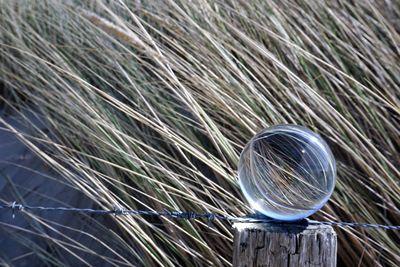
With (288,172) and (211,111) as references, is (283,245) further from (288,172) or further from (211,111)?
(211,111)

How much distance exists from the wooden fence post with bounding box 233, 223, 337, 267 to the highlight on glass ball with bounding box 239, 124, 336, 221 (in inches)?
1.3

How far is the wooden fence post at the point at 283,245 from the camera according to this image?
3.96 ft

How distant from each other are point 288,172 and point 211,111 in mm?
1058

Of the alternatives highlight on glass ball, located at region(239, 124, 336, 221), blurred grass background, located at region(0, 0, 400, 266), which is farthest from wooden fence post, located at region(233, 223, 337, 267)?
blurred grass background, located at region(0, 0, 400, 266)

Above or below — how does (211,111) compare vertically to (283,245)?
below

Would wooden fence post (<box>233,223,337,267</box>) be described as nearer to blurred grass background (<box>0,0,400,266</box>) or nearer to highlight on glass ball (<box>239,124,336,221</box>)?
highlight on glass ball (<box>239,124,336,221</box>)

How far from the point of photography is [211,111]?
7.42ft

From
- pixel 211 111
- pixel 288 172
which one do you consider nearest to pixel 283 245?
pixel 288 172

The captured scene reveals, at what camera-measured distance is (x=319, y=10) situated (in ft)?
8.31

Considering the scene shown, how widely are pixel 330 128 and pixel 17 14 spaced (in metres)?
1.55

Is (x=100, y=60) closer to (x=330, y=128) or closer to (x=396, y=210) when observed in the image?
A: (x=330, y=128)

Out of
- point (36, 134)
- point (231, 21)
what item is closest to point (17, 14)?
point (36, 134)

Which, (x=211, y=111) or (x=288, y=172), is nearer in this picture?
(x=288, y=172)

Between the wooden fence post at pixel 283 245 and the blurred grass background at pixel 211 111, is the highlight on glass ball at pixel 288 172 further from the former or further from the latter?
the blurred grass background at pixel 211 111
